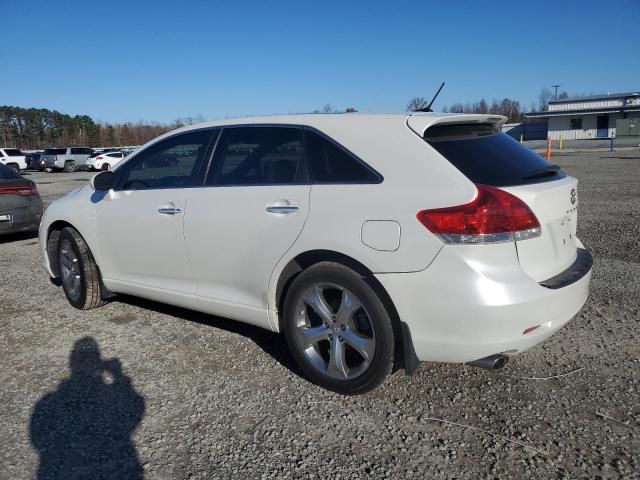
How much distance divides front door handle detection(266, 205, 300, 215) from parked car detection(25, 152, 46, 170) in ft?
129

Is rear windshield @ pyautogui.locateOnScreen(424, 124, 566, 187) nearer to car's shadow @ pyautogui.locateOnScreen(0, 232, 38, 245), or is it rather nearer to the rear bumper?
the rear bumper

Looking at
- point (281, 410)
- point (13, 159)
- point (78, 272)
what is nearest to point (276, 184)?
point (281, 410)

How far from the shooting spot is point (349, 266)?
2980 mm

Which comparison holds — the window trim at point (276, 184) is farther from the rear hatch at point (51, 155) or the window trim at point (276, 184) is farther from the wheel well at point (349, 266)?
the rear hatch at point (51, 155)

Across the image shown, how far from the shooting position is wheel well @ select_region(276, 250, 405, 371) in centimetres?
290

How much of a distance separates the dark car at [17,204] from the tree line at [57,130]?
72236 millimetres

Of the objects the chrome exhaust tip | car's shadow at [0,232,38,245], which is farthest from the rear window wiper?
car's shadow at [0,232,38,245]

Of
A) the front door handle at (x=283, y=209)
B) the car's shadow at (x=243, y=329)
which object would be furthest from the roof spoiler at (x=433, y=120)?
the car's shadow at (x=243, y=329)

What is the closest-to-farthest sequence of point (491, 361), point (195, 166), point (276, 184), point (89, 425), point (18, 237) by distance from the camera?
point (491, 361)
point (89, 425)
point (276, 184)
point (195, 166)
point (18, 237)

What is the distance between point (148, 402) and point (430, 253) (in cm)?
191

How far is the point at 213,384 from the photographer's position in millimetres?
3367

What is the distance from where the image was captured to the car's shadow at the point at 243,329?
3.74m

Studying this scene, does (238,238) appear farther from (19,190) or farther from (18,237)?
(18,237)

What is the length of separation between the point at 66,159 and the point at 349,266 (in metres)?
38.8
